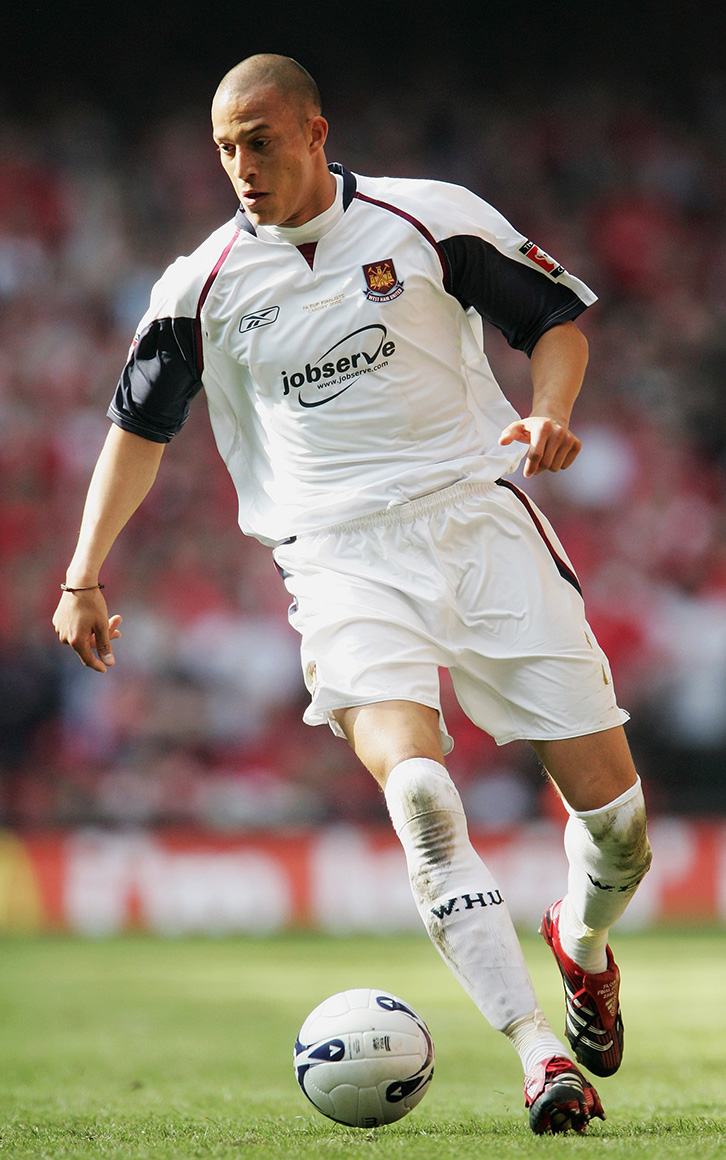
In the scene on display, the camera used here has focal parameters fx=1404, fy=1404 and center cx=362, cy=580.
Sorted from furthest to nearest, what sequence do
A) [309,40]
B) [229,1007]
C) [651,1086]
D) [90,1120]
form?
[309,40] < [229,1007] < [651,1086] < [90,1120]

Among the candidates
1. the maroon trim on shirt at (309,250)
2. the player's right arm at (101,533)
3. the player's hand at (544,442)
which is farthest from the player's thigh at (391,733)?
the maroon trim on shirt at (309,250)

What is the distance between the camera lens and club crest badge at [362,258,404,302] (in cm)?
365

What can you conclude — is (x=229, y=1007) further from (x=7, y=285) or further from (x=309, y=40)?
(x=309, y=40)

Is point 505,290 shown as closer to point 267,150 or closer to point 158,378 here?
point 267,150

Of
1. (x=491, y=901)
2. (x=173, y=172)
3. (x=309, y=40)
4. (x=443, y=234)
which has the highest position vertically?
(x=309, y=40)

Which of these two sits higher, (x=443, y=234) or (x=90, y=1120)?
(x=443, y=234)

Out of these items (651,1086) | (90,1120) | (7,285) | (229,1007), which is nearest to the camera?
(90,1120)

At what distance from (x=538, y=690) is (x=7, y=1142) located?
1.65 m

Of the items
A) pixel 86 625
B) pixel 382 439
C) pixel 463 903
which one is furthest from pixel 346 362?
pixel 463 903

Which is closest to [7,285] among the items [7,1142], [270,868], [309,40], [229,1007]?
[309,40]

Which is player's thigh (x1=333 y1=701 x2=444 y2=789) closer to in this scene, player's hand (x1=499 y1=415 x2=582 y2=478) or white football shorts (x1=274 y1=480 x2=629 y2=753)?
white football shorts (x1=274 y1=480 x2=629 y2=753)

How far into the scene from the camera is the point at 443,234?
145 inches

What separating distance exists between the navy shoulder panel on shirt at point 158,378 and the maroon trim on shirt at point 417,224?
1.86 ft

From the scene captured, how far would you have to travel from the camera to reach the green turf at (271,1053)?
10.3ft
